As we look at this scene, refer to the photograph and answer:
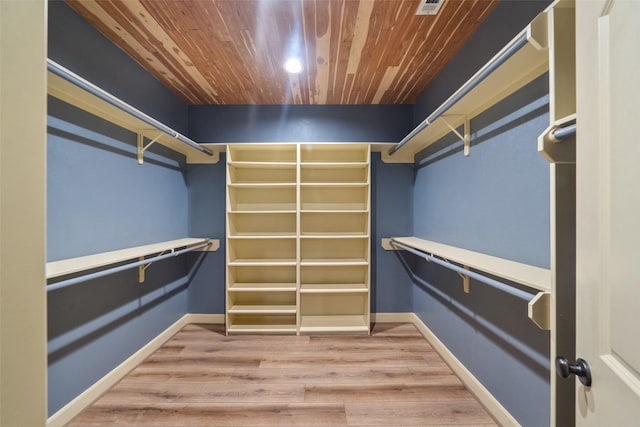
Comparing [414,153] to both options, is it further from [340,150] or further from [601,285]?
[601,285]

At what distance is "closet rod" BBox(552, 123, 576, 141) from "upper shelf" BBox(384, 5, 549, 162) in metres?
0.37

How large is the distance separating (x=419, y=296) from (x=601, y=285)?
2.27m

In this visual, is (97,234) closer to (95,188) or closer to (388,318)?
(95,188)

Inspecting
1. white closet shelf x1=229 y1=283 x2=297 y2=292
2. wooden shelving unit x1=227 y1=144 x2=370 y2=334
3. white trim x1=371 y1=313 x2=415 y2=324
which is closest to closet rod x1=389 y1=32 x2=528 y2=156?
wooden shelving unit x1=227 y1=144 x2=370 y2=334

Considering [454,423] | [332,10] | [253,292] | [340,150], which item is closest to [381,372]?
[454,423]

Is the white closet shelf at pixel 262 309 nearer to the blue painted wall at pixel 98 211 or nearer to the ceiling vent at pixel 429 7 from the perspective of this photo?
the blue painted wall at pixel 98 211

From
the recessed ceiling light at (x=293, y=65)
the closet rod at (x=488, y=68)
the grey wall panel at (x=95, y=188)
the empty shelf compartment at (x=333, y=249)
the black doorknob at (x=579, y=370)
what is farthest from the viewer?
the empty shelf compartment at (x=333, y=249)

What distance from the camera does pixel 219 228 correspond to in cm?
279

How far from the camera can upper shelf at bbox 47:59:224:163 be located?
1.17 m

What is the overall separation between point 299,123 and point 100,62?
5.41 ft

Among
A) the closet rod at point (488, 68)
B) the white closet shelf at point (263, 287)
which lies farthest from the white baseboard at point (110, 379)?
the closet rod at point (488, 68)

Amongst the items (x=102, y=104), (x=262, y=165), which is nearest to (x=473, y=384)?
(x=262, y=165)

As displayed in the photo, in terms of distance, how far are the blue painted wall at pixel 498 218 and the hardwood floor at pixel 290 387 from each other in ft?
0.97

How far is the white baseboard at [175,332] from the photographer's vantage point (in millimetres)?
1444
